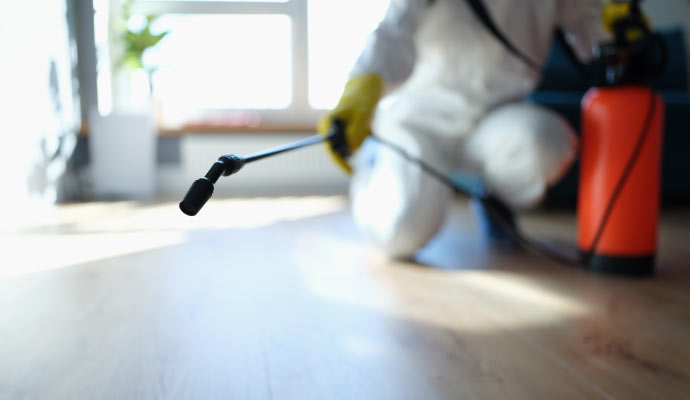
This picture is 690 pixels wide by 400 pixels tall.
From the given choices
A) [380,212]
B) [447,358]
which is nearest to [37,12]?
[380,212]

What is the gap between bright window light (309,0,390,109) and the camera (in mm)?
3354

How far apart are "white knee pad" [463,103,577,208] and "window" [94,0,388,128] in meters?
1.90

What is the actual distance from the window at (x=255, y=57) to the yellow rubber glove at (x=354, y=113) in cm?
212

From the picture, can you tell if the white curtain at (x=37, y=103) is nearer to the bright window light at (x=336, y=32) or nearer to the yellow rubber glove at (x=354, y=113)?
the bright window light at (x=336, y=32)

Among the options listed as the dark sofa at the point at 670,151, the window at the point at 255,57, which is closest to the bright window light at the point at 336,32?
the window at the point at 255,57

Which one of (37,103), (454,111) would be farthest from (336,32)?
(454,111)

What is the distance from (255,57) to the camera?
10.8ft

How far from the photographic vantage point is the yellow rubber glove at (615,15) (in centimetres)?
122

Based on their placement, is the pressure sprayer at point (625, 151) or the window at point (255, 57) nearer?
the pressure sprayer at point (625, 151)

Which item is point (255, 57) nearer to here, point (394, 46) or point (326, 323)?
point (394, 46)

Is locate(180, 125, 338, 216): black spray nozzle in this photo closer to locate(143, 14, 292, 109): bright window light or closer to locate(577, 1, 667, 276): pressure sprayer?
locate(577, 1, 667, 276): pressure sprayer

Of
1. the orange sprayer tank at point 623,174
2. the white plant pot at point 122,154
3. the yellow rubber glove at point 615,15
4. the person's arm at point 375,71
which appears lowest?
the white plant pot at point 122,154

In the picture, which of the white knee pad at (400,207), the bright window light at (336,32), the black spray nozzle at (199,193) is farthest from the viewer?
the bright window light at (336,32)

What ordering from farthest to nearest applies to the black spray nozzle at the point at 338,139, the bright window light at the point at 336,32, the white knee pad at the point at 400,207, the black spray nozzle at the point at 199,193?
the bright window light at the point at 336,32 → the white knee pad at the point at 400,207 → the black spray nozzle at the point at 338,139 → the black spray nozzle at the point at 199,193
